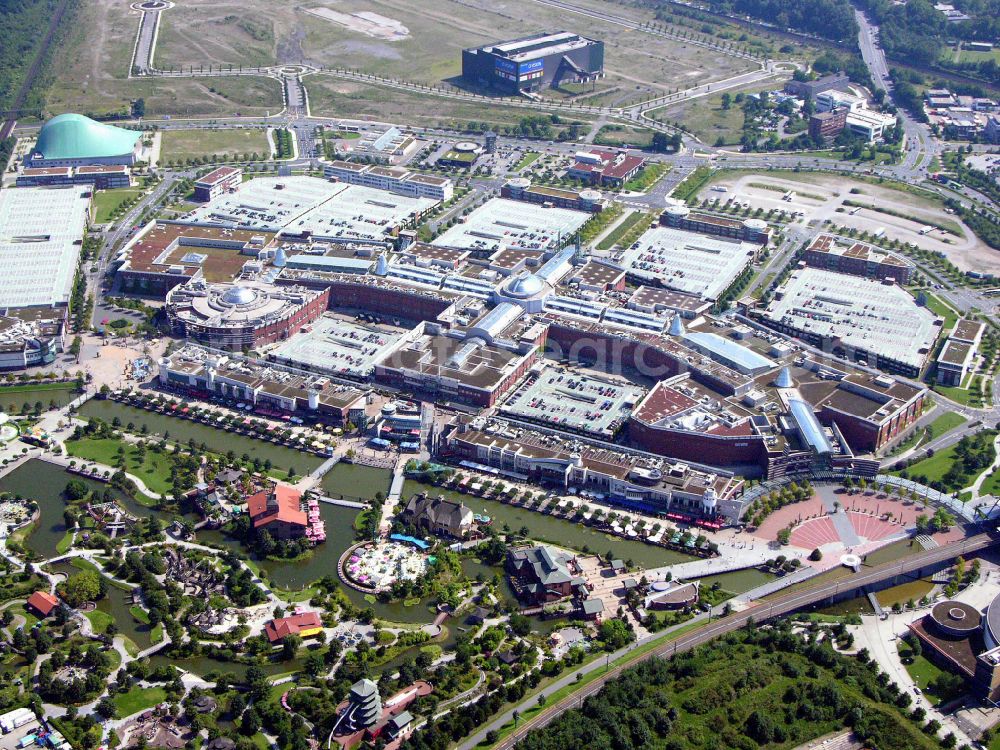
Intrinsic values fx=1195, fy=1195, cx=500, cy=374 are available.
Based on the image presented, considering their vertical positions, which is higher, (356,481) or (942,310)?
(942,310)

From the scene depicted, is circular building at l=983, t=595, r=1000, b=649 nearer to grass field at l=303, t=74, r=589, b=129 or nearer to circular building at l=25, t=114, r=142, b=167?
grass field at l=303, t=74, r=589, b=129

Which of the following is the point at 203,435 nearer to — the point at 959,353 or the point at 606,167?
the point at 959,353

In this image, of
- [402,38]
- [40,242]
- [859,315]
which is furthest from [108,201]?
[859,315]

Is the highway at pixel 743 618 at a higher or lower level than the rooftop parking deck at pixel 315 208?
higher

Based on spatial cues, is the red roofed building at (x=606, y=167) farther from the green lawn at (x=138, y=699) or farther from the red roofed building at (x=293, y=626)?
the green lawn at (x=138, y=699)

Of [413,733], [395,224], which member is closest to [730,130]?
[395,224]

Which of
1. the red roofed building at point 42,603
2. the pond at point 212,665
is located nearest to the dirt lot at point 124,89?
the red roofed building at point 42,603
